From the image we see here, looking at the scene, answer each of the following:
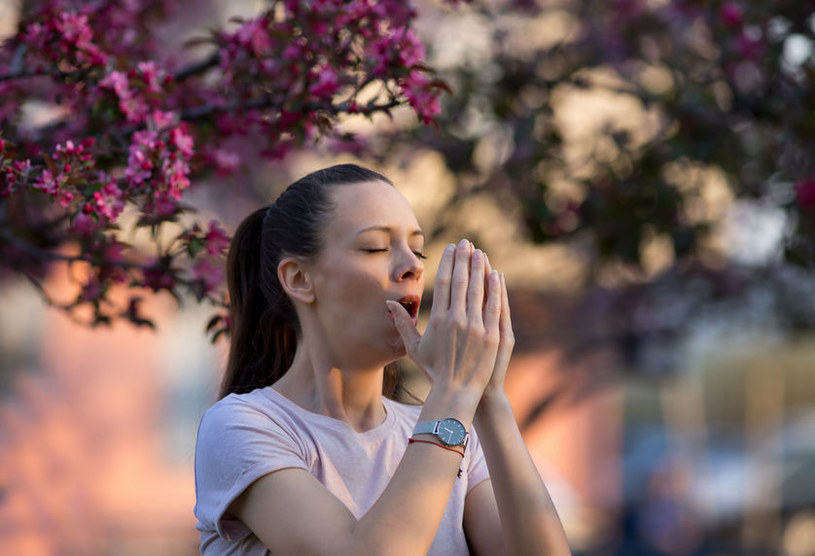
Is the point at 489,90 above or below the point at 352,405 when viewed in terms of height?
above

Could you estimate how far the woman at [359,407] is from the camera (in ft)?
6.26

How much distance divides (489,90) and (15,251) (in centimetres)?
306

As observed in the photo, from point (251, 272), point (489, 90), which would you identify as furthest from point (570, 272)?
point (251, 272)

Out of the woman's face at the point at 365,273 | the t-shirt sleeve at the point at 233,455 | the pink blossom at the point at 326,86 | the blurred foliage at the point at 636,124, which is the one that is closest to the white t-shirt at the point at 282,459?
the t-shirt sleeve at the point at 233,455

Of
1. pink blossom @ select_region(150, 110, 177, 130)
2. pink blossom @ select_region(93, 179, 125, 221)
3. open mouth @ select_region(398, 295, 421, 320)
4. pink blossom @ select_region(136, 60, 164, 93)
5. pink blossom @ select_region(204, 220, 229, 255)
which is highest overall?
pink blossom @ select_region(136, 60, 164, 93)

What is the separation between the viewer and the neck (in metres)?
2.24

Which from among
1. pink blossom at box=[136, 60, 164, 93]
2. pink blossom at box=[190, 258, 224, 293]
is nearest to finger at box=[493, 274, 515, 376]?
pink blossom at box=[190, 258, 224, 293]

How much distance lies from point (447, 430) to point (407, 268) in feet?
1.23

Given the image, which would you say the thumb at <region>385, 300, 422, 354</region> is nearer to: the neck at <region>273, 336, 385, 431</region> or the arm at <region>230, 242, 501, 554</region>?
the arm at <region>230, 242, 501, 554</region>

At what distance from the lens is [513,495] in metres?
2.04

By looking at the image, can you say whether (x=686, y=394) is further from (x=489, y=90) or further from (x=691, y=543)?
(x=489, y=90)

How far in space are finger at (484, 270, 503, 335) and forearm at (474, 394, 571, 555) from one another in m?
0.15

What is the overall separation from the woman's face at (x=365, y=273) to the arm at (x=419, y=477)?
82 millimetres

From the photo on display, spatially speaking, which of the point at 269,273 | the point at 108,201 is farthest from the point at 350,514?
the point at 108,201
